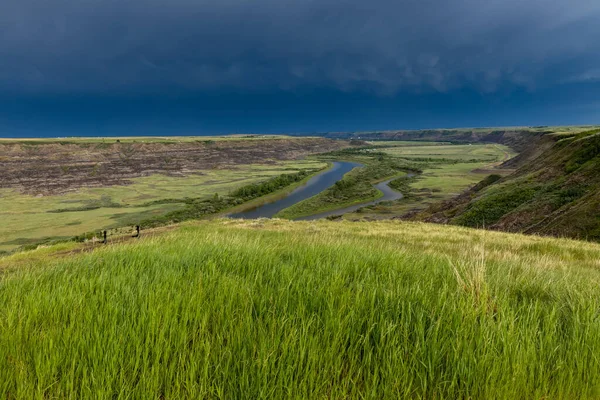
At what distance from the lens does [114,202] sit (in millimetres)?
57781

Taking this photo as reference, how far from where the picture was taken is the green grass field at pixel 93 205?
39094 millimetres

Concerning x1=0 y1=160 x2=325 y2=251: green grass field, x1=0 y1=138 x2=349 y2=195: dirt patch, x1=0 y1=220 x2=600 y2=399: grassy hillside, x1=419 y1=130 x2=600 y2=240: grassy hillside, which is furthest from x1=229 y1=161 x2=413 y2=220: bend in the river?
x1=0 y1=220 x2=600 y2=399: grassy hillside

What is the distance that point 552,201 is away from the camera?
88.6 ft

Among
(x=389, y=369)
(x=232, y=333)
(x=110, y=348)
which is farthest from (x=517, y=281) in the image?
(x=110, y=348)

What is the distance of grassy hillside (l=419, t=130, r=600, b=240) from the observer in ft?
68.3

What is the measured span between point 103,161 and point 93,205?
63.1 meters

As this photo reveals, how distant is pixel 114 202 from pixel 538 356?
67274 mm

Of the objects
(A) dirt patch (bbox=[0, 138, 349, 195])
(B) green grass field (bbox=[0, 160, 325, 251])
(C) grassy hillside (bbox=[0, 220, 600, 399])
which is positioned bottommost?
(B) green grass field (bbox=[0, 160, 325, 251])

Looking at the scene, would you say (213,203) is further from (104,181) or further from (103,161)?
(103,161)

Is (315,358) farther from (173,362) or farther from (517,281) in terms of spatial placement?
(517,281)

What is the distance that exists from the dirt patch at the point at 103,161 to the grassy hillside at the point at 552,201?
7904cm

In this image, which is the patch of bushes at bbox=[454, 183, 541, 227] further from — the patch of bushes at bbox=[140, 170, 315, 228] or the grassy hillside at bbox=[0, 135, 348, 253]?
the grassy hillside at bbox=[0, 135, 348, 253]

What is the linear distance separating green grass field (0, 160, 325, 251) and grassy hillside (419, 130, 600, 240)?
46.6 m

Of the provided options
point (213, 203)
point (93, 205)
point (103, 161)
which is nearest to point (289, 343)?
point (213, 203)
